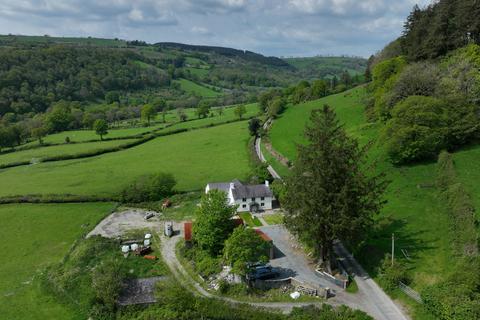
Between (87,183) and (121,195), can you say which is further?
(87,183)

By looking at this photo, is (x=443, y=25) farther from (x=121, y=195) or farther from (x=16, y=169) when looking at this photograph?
(x=16, y=169)

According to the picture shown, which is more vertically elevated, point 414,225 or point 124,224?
point 414,225

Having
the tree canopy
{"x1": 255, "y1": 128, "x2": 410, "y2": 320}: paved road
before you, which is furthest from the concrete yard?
{"x1": 255, "y1": 128, "x2": 410, "y2": 320}: paved road

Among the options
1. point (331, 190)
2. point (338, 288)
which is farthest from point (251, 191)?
point (338, 288)

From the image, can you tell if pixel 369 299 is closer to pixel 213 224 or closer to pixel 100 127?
pixel 213 224

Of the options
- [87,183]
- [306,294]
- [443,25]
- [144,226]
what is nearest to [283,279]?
[306,294]

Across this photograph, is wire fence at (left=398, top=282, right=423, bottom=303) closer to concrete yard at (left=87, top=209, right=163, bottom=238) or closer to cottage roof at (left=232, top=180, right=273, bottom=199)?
cottage roof at (left=232, top=180, right=273, bottom=199)
